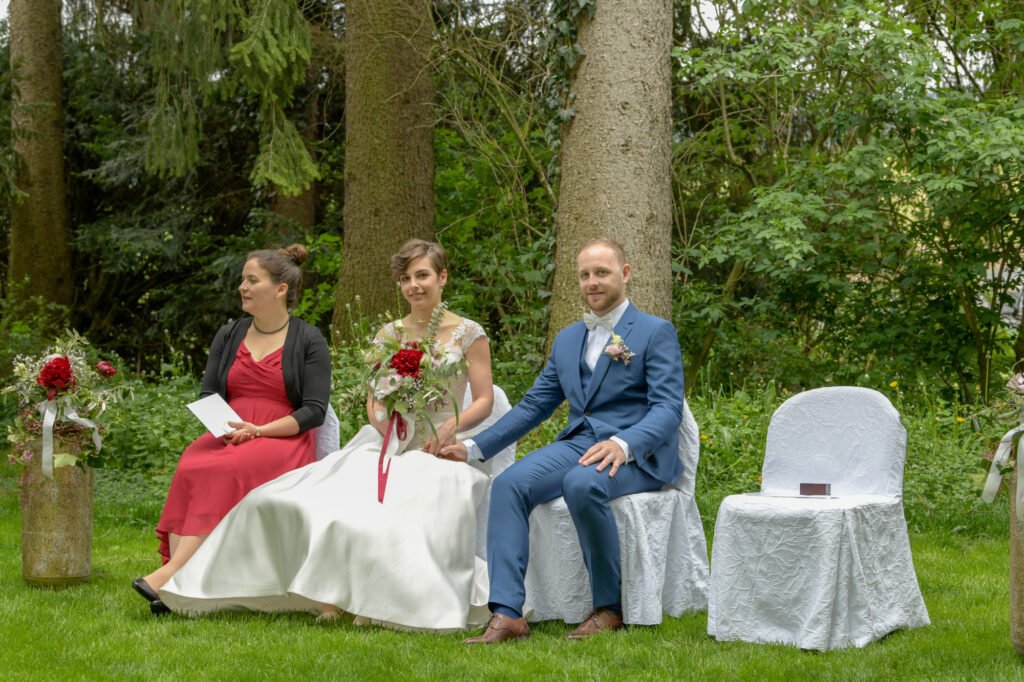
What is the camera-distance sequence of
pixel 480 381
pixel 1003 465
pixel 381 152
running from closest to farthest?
1. pixel 1003 465
2. pixel 480 381
3. pixel 381 152

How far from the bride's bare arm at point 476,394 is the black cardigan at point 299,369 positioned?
1.77 ft

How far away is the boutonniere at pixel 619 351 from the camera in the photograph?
4656mm

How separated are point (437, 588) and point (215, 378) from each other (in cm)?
149

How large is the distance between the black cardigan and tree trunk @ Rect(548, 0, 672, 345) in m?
2.55

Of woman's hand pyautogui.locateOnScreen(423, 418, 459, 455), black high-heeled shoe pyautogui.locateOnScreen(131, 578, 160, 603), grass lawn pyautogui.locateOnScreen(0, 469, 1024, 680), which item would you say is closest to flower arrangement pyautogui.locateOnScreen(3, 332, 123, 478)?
A: grass lawn pyautogui.locateOnScreen(0, 469, 1024, 680)

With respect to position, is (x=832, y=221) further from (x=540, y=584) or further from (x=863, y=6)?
(x=540, y=584)

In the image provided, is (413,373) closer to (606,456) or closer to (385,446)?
(385,446)

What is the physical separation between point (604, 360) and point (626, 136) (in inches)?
112

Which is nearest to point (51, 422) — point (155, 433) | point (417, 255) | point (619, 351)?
point (417, 255)

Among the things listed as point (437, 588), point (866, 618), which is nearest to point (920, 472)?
point (866, 618)

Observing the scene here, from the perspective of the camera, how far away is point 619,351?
15.3ft

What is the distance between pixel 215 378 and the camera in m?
5.26

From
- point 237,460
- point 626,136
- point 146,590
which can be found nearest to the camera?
point 146,590

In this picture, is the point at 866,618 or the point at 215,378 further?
the point at 215,378
